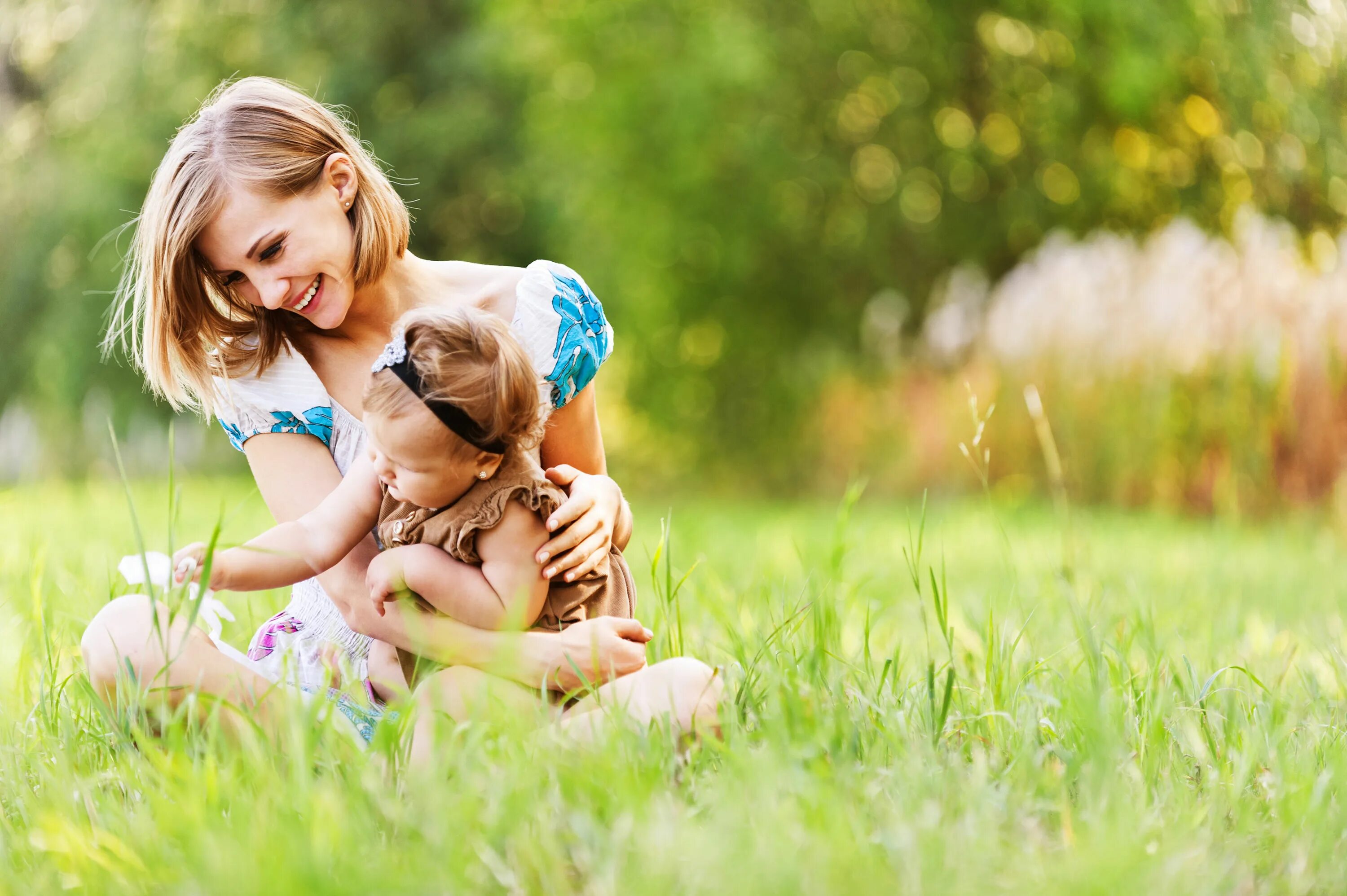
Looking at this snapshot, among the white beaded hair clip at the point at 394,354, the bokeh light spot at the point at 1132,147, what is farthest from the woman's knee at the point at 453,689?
the bokeh light spot at the point at 1132,147

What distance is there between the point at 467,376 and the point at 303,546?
1.27ft

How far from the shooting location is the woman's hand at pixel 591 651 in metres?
1.77

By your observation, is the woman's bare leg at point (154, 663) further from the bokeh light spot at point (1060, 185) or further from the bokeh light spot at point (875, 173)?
the bokeh light spot at point (1060, 185)

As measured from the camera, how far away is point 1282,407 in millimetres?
5484

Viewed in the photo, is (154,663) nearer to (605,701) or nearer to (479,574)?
(479,574)

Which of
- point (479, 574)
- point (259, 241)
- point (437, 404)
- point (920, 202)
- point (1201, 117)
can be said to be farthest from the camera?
point (1201, 117)

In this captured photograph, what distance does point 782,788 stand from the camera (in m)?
1.38

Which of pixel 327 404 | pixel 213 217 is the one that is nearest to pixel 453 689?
pixel 327 404

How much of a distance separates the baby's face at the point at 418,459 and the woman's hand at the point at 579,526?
0.49ft

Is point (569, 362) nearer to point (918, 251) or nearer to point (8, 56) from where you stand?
point (918, 251)

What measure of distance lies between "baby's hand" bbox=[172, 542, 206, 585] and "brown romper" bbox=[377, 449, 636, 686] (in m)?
0.26

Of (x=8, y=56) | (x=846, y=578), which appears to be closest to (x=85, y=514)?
(x=846, y=578)

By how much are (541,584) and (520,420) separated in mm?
252

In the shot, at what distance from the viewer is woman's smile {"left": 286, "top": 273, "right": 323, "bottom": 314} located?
1933 millimetres
